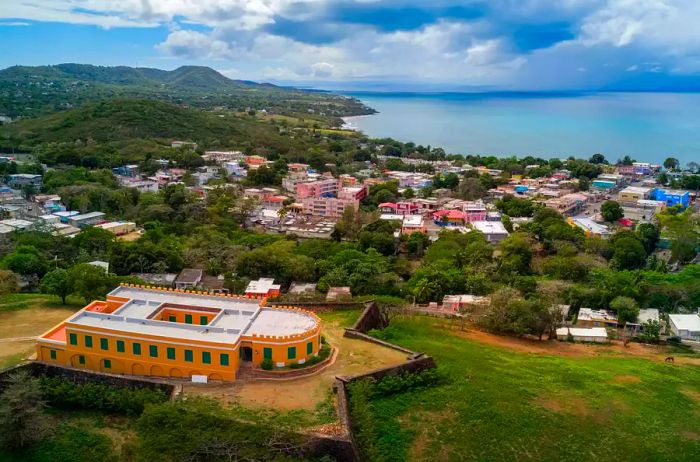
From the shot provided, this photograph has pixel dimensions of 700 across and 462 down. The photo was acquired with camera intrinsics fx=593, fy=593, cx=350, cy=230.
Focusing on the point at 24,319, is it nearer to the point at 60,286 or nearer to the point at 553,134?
the point at 60,286

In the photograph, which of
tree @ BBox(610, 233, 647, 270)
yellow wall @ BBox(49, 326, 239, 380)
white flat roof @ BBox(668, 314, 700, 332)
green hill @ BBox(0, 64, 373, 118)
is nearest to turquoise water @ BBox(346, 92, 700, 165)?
green hill @ BBox(0, 64, 373, 118)

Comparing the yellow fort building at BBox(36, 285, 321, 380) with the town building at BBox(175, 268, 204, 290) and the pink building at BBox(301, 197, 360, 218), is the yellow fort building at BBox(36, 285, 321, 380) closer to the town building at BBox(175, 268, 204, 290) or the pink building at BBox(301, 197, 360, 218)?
the town building at BBox(175, 268, 204, 290)

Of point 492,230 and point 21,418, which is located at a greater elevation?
→ point 21,418

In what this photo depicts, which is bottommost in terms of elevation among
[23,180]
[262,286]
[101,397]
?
[262,286]

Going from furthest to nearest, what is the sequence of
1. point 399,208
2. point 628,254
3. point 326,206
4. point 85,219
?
1. point 326,206
2. point 399,208
3. point 85,219
4. point 628,254

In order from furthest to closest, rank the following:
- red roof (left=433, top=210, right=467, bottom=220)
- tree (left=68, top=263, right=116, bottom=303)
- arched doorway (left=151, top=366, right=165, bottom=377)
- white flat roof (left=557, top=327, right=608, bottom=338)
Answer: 1. red roof (left=433, top=210, right=467, bottom=220)
2. white flat roof (left=557, top=327, right=608, bottom=338)
3. tree (left=68, top=263, right=116, bottom=303)
4. arched doorway (left=151, top=366, right=165, bottom=377)

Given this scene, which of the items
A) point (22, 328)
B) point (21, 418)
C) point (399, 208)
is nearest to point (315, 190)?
point (399, 208)

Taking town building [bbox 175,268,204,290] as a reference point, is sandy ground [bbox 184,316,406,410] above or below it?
above
